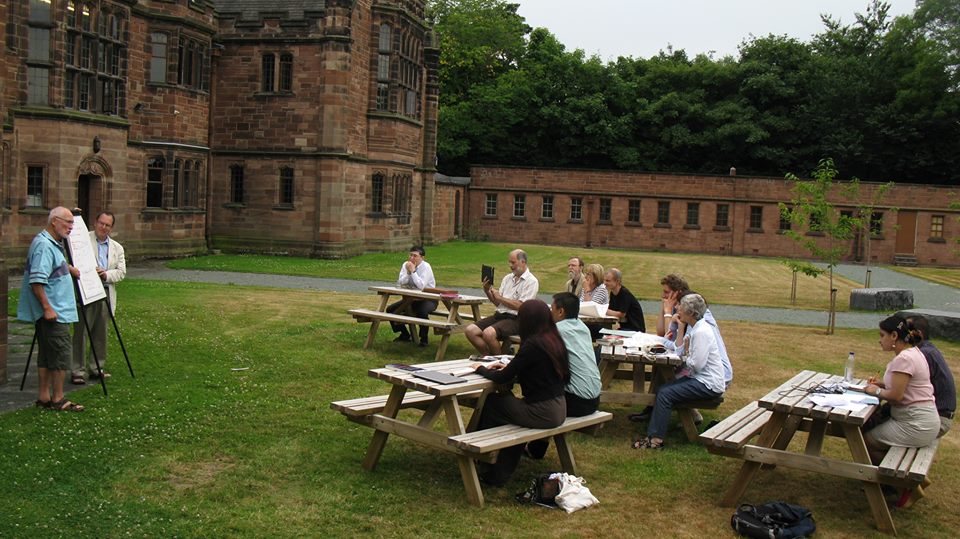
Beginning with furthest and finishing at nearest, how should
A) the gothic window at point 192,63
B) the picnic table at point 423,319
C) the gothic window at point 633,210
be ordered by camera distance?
the gothic window at point 633,210 < the gothic window at point 192,63 < the picnic table at point 423,319

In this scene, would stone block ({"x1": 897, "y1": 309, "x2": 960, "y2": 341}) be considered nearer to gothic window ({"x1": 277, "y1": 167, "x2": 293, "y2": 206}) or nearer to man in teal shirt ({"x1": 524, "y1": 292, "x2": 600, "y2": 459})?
man in teal shirt ({"x1": 524, "y1": 292, "x2": 600, "y2": 459})

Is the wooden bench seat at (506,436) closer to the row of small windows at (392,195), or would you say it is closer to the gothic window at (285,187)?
the gothic window at (285,187)

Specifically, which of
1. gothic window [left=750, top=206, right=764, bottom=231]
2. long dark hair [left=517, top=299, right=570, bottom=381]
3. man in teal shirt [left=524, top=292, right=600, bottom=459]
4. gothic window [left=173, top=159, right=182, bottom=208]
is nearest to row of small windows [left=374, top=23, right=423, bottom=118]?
gothic window [left=173, top=159, right=182, bottom=208]

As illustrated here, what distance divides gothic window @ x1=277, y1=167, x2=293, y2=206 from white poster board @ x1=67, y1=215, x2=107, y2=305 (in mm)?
23395

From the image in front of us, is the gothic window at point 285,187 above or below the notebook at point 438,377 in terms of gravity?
above

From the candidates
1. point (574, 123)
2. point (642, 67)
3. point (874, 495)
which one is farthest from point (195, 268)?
point (642, 67)

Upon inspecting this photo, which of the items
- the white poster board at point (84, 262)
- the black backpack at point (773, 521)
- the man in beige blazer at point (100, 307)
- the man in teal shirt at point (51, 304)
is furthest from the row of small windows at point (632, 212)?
the black backpack at point (773, 521)

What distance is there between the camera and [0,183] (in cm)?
1091

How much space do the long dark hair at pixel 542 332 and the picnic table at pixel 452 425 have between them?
0.54 meters

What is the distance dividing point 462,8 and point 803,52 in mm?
25751

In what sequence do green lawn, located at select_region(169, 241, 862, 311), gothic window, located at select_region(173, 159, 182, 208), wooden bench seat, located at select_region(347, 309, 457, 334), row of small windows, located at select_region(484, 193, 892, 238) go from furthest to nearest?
1. row of small windows, located at select_region(484, 193, 892, 238)
2. gothic window, located at select_region(173, 159, 182, 208)
3. green lawn, located at select_region(169, 241, 862, 311)
4. wooden bench seat, located at select_region(347, 309, 457, 334)

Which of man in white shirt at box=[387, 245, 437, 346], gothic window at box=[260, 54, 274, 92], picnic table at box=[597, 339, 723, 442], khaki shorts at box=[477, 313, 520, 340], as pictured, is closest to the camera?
picnic table at box=[597, 339, 723, 442]

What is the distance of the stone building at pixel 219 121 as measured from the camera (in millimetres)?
23969

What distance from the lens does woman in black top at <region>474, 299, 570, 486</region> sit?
766 cm
